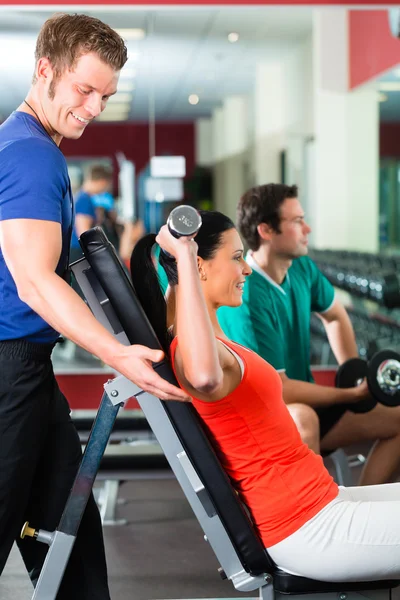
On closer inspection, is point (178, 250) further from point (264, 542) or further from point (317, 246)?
point (317, 246)

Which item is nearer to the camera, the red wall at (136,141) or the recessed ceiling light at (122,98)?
the recessed ceiling light at (122,98)

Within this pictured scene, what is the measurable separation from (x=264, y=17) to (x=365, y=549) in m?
3.60

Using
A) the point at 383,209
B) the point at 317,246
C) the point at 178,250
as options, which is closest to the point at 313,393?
the point at 178,250

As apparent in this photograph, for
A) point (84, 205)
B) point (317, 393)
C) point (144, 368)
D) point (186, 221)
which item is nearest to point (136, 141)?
point (84, 205)

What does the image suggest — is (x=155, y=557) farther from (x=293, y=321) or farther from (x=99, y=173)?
(x=99, y=173)

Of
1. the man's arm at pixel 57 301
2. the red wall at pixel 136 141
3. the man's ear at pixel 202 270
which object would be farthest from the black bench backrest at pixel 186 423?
the red wall at pixel 136 141

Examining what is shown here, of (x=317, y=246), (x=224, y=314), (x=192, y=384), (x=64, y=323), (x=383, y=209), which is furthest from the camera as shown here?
(x=383, y=209)

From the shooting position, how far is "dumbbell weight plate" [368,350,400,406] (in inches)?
97.3

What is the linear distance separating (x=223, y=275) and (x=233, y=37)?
348 centimetres

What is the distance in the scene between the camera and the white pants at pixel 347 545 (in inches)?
64.9

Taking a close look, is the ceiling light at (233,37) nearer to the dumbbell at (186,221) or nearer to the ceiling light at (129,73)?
the ceiling light at (129,73)

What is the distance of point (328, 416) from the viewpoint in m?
2.85

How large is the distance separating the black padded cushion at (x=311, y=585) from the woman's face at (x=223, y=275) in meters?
0.53

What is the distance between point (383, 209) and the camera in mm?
7559
